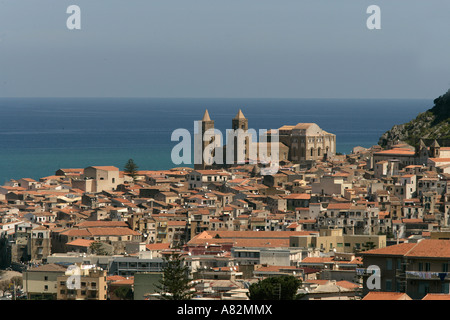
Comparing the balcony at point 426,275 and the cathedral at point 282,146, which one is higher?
the cathedral at point 282,146

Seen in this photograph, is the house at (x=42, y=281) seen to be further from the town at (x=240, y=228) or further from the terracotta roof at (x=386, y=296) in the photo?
the terracotta roof at (x=386, y=296)

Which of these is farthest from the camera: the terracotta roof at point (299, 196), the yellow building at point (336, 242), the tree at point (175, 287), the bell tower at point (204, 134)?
the bell tower at point (204, 134)

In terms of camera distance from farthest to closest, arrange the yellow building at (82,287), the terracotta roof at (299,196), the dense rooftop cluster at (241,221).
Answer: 1. the terracotta roof at (299,196)
2. the dense rooftop cluster at (241,221)
3. the yellow building at (82,287)

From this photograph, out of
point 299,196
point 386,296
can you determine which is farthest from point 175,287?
point 299,196

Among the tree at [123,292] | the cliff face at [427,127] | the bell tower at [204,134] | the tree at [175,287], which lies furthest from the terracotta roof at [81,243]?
the bell tower at [204,134]

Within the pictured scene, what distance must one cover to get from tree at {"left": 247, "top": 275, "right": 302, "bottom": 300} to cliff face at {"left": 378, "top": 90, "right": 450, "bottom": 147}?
3883cm

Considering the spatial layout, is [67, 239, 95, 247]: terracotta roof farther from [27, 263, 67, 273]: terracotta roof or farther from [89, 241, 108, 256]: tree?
[27, 263, 67, 273]: terracotta roof

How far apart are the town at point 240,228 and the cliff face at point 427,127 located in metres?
5.34

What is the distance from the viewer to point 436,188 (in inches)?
1566

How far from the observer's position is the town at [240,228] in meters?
20.6

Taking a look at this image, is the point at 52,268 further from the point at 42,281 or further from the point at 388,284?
the point at 388,284

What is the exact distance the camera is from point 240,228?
35.4 metres
